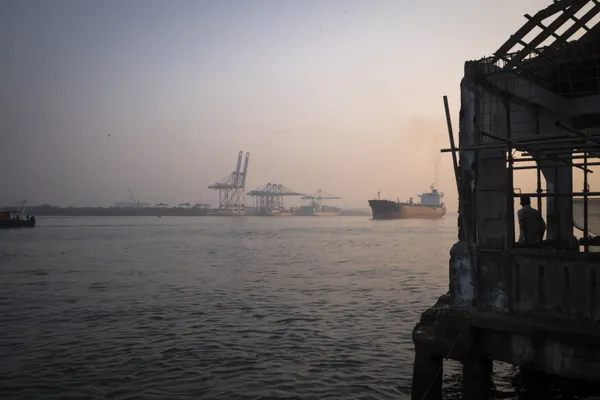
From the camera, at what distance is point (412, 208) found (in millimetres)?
139875

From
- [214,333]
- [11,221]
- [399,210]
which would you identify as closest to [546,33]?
[214,333]

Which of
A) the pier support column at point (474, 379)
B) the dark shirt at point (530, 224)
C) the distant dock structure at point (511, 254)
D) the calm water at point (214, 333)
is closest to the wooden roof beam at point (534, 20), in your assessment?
the distant dock structure at point (511, 254)

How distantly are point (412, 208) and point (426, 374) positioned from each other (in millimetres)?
135799

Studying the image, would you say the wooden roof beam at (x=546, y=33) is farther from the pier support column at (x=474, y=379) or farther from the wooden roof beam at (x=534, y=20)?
the pier support column at (x=474, y=379)

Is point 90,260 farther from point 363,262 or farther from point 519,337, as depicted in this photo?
point 519,337

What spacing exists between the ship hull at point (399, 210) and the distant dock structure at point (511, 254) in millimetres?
131696

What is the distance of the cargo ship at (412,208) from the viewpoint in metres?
139

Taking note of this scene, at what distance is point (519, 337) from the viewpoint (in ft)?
21.7

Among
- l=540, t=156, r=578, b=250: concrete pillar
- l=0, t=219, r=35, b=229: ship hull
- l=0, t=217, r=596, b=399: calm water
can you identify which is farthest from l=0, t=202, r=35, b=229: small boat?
l=540, t=156, r=578, b=250: concrete pillar

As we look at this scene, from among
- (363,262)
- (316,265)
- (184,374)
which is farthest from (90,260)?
(184,374)

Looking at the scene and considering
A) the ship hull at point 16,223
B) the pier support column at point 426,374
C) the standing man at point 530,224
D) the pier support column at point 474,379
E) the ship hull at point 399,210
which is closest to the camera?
the pier support column at point 474,379

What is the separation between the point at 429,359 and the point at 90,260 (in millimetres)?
31618

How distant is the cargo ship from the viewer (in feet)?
455

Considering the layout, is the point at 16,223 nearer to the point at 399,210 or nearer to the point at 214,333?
the point at 214,333
